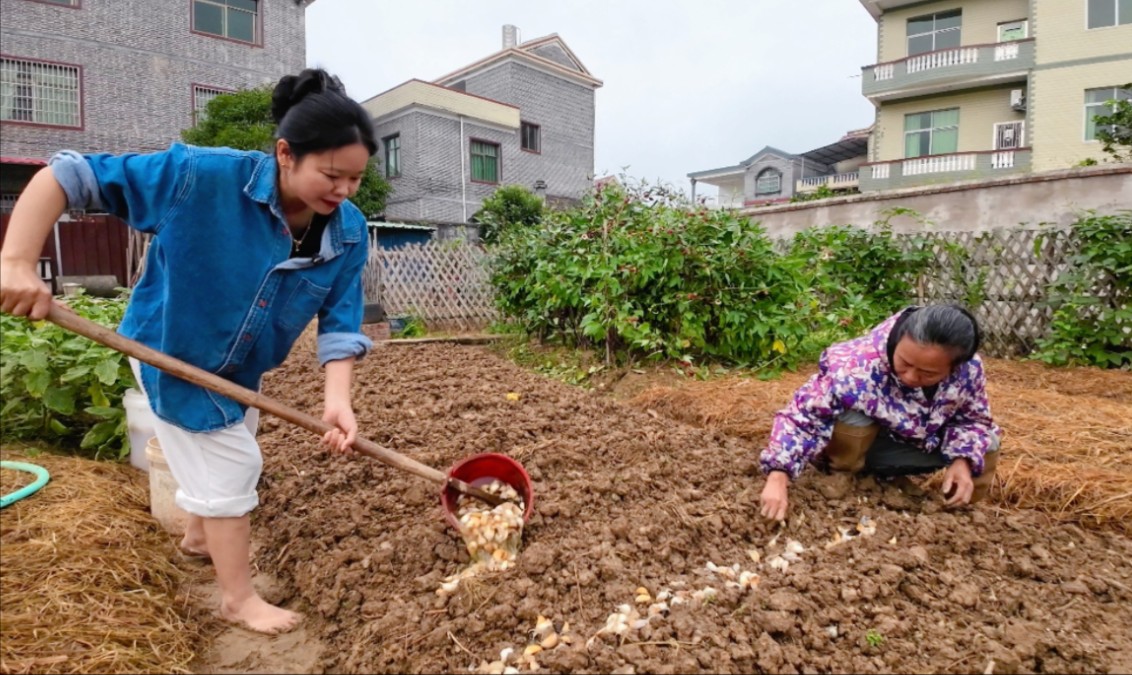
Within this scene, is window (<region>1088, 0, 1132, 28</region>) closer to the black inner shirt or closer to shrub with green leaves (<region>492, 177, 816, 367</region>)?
shrub with green leaves (<region>492, 177, 816, 367</region>)

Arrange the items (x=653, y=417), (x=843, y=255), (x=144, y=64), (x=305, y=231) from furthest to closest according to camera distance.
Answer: (x=144, y=64)
(x=843, y=255)
(x=653, y=417)
(x=305, y=231)

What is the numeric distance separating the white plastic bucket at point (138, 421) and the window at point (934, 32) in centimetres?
2167

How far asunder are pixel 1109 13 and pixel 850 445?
67.0 ft

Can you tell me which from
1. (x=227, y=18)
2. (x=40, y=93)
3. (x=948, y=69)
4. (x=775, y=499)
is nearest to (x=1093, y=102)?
(x=948, y=69)

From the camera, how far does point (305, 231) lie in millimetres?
1846

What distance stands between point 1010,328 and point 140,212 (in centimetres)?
643

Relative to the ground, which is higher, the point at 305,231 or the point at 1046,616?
the point at 305,231

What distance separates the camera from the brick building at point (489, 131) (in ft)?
64.6

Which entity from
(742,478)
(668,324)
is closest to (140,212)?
(742,478)

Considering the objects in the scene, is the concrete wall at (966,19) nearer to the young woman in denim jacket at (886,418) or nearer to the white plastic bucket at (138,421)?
the young woman in denim jacket at (886,418)

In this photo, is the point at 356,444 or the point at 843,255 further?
the point at 843,255

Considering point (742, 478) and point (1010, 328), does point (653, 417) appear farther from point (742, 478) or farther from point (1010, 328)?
point (1010, 328)

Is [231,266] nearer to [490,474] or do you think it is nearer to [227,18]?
[490,474]

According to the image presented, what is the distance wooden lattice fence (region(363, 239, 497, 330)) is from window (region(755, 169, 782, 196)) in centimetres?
2774
